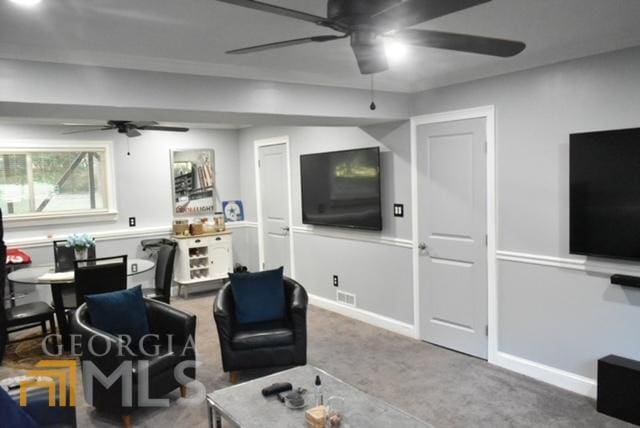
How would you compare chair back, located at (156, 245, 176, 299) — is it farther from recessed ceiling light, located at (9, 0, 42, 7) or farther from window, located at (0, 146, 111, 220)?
recessed ceiling light, located at (9, 0, 42, 7)

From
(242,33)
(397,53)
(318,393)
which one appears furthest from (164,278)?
(397,53)

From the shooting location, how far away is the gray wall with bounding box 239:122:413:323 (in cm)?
466

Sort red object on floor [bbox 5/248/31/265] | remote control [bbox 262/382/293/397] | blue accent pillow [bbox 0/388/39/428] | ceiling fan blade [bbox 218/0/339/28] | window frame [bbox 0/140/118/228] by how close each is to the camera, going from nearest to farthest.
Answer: ceiling fan blade [bbox 218/0/339/28], blue accent pillow [bbox 0/388/39/428], remote control [bbox 262/382/293/397], red object on floor [bbox 5/248/31/265], window frame [bbox 0/140/118/228]

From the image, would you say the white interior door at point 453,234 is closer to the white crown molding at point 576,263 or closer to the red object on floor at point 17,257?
the white crown molding at point 576,263

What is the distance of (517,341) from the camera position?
3799 mm

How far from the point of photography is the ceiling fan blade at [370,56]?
1.93m

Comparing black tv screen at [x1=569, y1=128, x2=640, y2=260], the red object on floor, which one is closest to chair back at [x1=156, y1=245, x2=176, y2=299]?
the red object on floor

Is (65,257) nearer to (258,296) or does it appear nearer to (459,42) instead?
(258,296)

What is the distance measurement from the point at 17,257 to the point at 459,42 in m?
5.26

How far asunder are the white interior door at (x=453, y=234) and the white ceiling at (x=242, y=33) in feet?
2.30

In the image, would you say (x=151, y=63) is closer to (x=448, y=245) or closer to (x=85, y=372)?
(x=85, y=372)

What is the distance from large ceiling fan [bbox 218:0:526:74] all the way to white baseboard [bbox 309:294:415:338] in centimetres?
314

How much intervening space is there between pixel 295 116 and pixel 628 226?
244cm

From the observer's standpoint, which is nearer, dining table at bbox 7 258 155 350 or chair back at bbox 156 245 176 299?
dining table at bbox 7 258 155 350
